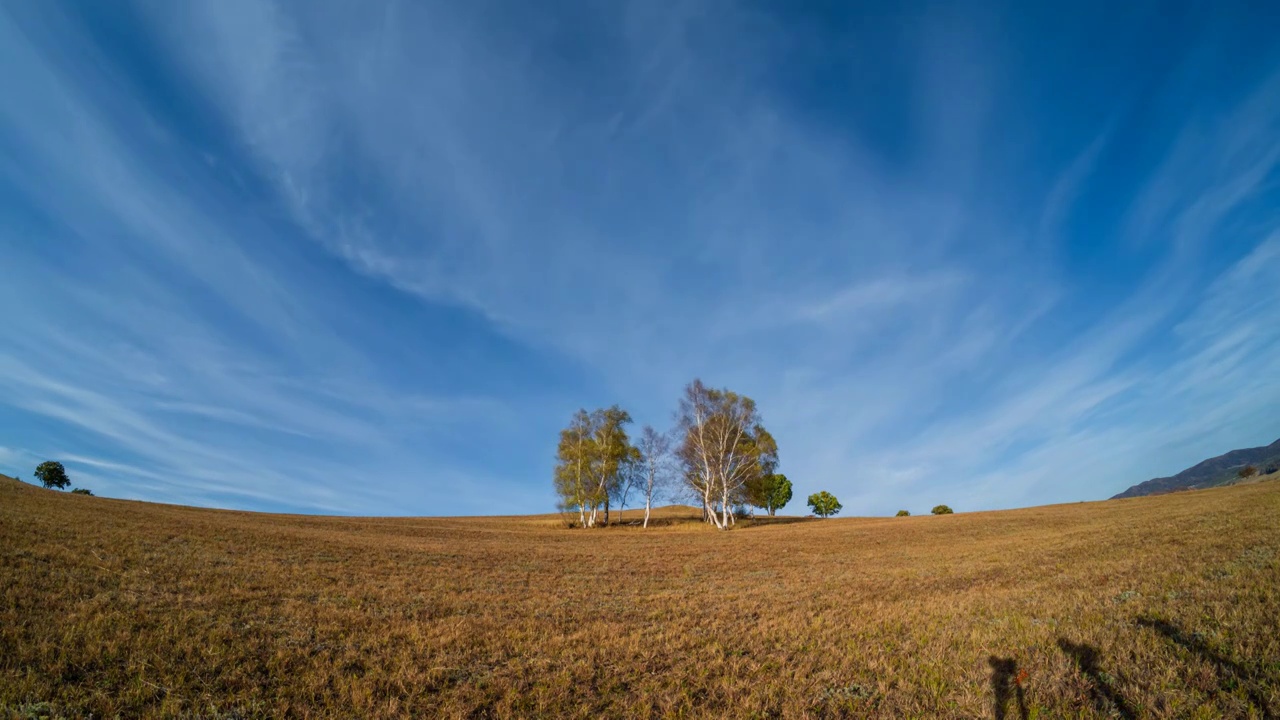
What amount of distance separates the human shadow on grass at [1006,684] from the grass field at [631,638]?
0.03 m

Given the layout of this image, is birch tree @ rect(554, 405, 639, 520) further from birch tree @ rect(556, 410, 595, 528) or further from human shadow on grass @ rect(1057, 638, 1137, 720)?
human shadow on grass @ rect(1057, 638, 1137, 720)

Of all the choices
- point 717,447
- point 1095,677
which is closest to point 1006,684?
point 1095,677

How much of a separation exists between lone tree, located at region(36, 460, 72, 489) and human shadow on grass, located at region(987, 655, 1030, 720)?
105 metres

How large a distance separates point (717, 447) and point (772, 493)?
100 feet

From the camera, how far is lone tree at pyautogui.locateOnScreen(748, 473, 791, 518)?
217 ft

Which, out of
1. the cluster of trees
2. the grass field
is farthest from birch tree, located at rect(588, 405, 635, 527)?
the grass field

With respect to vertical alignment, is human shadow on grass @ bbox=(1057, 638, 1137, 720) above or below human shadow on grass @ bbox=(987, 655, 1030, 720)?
above

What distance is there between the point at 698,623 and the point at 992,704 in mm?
5702

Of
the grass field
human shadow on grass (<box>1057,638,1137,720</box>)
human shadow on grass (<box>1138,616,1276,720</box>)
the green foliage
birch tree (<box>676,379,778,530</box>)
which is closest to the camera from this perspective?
human shadow on grass (<box>1138,616,1276,720</box>)

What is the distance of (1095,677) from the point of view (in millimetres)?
6340

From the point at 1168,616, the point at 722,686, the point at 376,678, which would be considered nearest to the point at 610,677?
the point at 722,686

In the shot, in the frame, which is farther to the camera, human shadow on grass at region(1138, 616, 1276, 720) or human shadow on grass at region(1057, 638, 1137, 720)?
human shadow on grass at region(1057, 638, 1137, 720)

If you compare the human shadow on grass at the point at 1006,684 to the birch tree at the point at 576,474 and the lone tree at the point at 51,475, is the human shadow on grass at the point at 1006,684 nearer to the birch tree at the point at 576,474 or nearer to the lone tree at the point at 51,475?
the birch tree at the point at 576,474

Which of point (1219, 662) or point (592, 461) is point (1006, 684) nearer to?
point (1219, 662)
